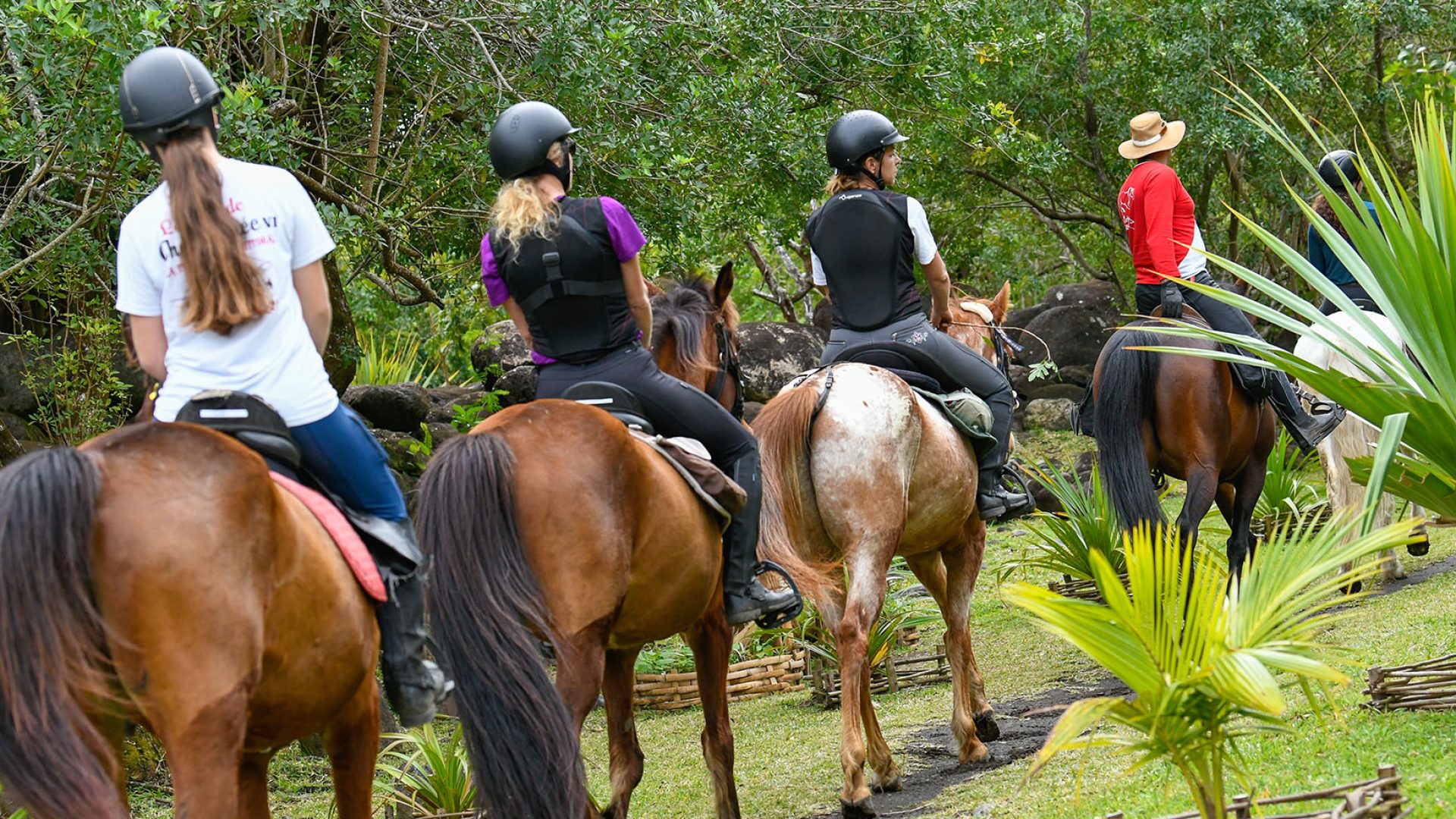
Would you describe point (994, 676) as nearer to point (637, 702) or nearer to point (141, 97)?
point (637, 702)

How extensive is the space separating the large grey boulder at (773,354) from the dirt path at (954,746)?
270 inches

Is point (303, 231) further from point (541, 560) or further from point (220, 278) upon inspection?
point (541, 560)

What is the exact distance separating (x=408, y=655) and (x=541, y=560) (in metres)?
0.58

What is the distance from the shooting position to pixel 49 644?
305cm

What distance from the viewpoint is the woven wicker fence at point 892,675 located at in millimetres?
8977

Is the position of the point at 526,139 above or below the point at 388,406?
above

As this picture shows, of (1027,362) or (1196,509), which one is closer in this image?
(1196,509)

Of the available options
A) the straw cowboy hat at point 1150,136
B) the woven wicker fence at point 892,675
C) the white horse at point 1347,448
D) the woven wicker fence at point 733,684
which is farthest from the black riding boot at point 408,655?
the white horse at point 1347,448

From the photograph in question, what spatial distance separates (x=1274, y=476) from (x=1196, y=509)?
12.6 feet

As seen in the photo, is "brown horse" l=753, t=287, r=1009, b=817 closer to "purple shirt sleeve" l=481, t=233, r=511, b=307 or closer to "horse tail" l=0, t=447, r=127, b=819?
"purple shirt sleeve" l=481, t=233, r=511, b=307

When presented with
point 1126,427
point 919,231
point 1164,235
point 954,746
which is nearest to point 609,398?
point 919,231

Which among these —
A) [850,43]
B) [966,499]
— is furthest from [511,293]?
[850,43]

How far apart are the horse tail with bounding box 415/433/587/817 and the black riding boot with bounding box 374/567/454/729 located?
0.42 feet

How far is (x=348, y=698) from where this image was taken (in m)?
3.93
